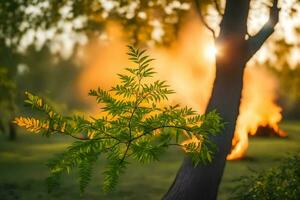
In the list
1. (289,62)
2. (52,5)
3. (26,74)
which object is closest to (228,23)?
(52,5)

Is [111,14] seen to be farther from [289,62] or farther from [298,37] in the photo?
[289,62]

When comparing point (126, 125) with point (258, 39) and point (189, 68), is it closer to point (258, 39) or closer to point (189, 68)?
point (258, 39)

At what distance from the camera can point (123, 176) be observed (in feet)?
51.5

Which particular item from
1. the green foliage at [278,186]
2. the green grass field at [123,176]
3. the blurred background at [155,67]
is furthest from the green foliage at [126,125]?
the green grass field at [123,176]

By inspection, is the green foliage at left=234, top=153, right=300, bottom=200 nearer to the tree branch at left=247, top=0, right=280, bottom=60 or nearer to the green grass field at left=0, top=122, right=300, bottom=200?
the green grass field at left=0, top=122, right=300, bottom=200

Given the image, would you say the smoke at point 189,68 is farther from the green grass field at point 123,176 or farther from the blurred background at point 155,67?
the green grass field at point 123,176

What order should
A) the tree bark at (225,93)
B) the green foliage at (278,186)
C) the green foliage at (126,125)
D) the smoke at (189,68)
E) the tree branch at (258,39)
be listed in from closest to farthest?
the green foliage at (126,125)
the green foliage at (278,186)
the tree bark at (225,93)
the tree branch at (258,39)
the smoke at (189,68)

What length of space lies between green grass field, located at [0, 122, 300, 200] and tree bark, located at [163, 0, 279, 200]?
622 millimetres

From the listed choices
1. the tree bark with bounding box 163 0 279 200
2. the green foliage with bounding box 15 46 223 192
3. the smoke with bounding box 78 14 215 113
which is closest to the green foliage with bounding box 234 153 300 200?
the tree bark with bounding box 163 0 279 200

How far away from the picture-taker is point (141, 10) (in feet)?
47.9

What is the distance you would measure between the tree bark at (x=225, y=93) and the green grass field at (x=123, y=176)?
622mm

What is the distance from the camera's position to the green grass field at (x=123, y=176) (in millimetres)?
12773

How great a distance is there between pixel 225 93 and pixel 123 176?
24.7 feet

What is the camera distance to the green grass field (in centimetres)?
1277
